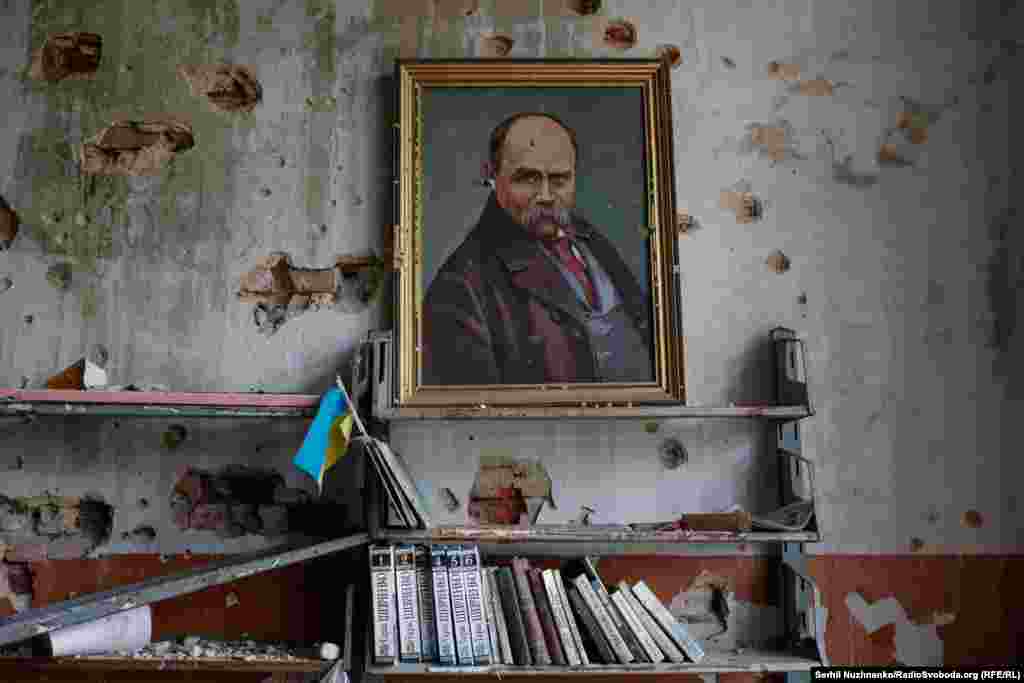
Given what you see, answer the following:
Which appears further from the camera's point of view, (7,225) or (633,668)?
(7,225)

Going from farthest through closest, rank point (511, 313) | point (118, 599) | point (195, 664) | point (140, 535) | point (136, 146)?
point (136, 146) < point (511, 313) < point (140, 535) < point (195, 664) < point (118, 599)

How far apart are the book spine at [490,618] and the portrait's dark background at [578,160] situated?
89 centimetres

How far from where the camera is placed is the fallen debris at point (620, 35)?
2812mm

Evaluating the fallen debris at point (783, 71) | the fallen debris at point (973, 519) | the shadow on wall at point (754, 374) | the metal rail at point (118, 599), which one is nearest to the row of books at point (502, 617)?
the metal rail at point (118, 599)

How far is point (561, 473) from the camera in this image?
2.59 m

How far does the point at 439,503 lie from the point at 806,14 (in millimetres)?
1921

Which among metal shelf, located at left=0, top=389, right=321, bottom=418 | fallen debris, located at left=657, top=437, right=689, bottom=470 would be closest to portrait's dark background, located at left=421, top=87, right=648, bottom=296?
fallen debris, located at left=657, top=437, right=689, bottom=470

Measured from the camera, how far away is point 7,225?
2.71 meters

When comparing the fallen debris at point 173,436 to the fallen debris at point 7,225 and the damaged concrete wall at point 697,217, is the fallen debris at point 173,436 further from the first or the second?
the fallen debris at point 7,225

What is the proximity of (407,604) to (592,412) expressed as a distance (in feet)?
2.32

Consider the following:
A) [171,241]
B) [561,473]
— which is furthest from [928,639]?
[171,241]

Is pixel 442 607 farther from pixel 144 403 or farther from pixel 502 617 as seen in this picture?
pixel 144 403

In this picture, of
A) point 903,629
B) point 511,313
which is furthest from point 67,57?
point 903,629

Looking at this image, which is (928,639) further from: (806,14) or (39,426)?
(39,426)
